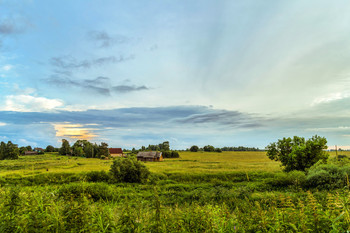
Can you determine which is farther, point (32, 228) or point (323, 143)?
point (323, 143)

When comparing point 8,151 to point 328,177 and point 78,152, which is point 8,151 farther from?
point 328,177

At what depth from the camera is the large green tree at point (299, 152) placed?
23.2 meters

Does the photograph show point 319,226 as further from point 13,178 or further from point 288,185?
point 13,178

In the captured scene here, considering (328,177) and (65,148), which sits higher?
(328,177)

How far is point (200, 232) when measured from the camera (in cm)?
327

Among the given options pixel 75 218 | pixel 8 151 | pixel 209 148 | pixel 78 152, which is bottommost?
pixel 78 152

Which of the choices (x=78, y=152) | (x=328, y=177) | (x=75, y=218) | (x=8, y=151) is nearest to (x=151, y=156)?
(x=78, y=152)

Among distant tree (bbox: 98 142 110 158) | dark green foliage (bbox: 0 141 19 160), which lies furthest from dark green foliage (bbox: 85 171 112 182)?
dark green foliage (bbox: 0 141 19 160)

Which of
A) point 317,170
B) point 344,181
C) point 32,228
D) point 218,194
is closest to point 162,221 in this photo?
point 32,228

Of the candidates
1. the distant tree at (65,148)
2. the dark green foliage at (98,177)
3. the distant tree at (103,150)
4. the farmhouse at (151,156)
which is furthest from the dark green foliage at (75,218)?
the distant tree at (65,148)

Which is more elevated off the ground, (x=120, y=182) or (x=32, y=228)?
(x=32, y=228)

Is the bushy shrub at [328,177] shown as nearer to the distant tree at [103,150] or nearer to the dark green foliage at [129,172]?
the dark green foliage at [129,172]

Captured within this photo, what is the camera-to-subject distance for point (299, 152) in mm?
23672

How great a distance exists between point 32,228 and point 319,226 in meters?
4.46
